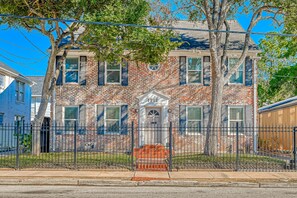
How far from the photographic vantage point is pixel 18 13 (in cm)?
1504

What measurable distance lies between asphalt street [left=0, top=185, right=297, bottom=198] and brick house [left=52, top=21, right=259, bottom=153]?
9.70m

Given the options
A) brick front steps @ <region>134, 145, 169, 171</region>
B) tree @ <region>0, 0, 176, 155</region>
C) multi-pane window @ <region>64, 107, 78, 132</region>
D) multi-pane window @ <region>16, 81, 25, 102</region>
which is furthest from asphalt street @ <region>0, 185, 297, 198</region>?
multi-pane window @ <region>16, 81, 25, 102</region>

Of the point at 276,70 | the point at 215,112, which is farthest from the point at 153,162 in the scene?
the point at 276,70

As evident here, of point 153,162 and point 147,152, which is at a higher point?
point 147,152

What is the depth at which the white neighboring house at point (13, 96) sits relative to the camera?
2542cm

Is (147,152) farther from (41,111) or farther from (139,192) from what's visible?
(139,192)

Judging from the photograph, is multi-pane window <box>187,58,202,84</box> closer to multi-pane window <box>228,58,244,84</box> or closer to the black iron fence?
multi-pane window <box>228,58,244,84</box>

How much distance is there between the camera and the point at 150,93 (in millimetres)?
19969

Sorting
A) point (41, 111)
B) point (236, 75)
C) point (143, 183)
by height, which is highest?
point (236, 75)

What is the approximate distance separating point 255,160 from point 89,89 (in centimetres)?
1022

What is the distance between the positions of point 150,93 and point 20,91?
1426 centimetres

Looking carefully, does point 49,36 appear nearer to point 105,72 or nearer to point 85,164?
point 105,72

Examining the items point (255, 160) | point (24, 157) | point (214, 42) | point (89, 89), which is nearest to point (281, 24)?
point (214, 42)

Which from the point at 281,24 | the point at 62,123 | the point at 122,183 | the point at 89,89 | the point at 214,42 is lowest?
the point at 122,183
